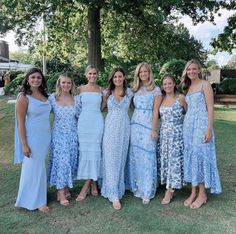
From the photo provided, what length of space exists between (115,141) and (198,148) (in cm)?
115

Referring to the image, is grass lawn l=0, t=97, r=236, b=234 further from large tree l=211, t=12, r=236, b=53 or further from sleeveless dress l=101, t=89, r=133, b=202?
large tree l=211, t=12, r=236, b=53

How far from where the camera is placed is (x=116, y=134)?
4.93 metres

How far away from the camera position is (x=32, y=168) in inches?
184

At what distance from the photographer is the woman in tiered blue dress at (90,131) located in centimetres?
495

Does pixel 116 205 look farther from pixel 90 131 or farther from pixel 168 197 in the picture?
pixel 90 131

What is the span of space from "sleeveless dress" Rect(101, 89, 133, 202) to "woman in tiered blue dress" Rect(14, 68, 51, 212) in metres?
0.84

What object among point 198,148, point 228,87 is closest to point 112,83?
point 198,148

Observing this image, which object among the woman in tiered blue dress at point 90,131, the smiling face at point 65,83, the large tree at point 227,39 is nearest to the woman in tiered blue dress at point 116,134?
the woman in tiered blue dress at point 90,131

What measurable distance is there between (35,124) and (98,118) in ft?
2.93

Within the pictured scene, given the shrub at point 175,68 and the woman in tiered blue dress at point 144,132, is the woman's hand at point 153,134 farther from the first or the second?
the shrub at point 175,68

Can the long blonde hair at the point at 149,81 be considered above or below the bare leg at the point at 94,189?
above

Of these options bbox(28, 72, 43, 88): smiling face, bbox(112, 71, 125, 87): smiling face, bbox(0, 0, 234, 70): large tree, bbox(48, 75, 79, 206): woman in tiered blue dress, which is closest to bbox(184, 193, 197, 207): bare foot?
bbox(48, 75, 79, 206): woman in tiered blue dress

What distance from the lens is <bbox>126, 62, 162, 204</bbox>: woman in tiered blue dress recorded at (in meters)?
4.91

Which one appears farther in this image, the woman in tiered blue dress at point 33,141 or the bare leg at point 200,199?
the bare leg at point 200,199
